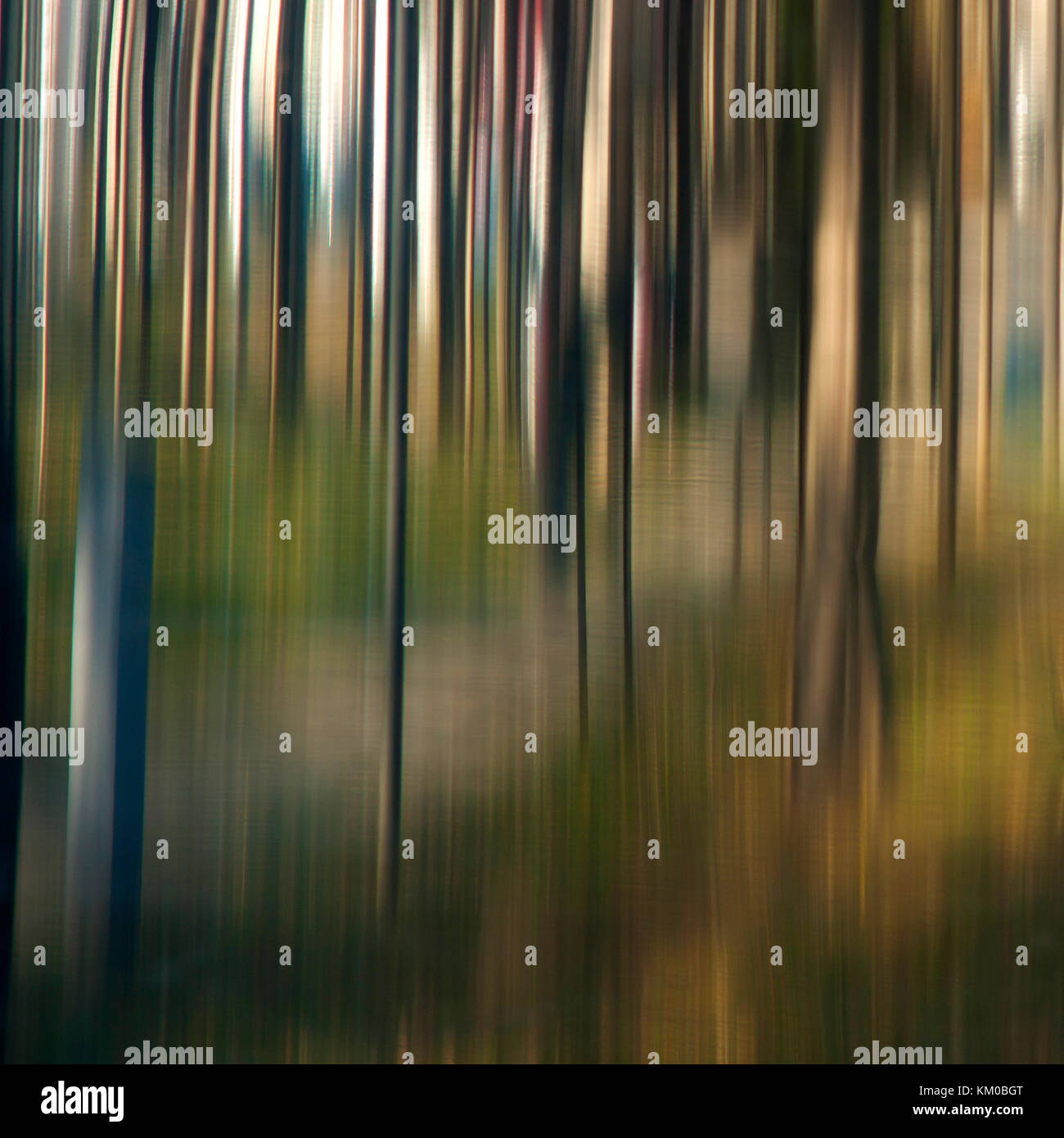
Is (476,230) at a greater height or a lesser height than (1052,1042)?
greater

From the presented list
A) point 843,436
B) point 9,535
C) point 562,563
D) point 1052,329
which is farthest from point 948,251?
point 9,535

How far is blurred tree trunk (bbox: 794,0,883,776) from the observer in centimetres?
114

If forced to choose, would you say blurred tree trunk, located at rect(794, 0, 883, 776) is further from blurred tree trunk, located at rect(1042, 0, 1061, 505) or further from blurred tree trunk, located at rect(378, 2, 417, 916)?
blurred tree trunk, located at rect(378, 2, 417, 916)

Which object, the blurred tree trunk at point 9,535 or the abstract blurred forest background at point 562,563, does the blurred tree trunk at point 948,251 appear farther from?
the blurred tree trunk at point 9,535

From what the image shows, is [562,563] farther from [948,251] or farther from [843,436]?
[948,251]

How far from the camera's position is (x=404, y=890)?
1.15 m

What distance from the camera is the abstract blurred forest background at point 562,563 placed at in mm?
1137

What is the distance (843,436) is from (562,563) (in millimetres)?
397

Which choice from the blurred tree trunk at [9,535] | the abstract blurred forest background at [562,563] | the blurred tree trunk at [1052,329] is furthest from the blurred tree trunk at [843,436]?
the blurred tree trunk at [9,535]

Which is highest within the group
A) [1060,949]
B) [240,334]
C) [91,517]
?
[240,334]

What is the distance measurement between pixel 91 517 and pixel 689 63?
0.97 m

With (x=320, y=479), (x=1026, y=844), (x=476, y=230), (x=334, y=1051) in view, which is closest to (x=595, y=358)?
(x=476, y=230)

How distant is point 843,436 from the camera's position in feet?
3.76

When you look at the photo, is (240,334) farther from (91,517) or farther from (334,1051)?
(334,1051)
